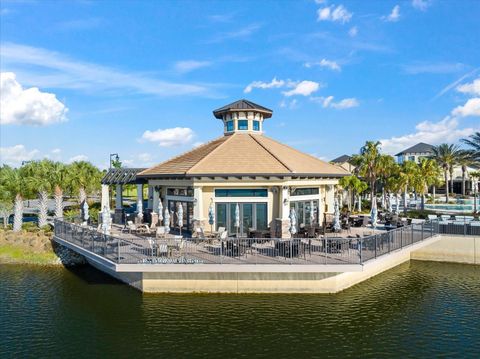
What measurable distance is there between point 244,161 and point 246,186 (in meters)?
1.88

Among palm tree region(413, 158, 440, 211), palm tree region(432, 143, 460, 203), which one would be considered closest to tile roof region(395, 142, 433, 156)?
palm tree region(432, 143, 460, 203)

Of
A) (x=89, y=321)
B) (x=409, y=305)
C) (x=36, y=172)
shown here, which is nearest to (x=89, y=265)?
(x=89, y=321)

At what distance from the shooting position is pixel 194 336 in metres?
14.8

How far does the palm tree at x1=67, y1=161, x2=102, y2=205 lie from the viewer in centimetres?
3431

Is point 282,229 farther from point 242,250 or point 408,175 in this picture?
point 408,175

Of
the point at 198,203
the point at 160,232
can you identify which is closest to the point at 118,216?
the point at 160,232

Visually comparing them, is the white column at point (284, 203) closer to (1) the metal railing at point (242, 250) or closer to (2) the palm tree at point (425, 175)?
(1) the metal railing at point (242, 250)

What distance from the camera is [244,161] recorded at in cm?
2519

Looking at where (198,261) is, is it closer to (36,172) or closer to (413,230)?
(413,230)

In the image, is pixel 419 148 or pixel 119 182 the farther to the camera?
pixel 419 148

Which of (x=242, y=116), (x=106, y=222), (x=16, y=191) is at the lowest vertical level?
(x=106, y=222)

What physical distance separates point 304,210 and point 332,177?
3.34 m

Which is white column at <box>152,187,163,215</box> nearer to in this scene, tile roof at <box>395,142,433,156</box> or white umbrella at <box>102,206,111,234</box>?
white umbrella at <box>102,206,111,234</box>

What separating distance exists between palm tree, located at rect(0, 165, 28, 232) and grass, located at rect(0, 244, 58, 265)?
13.2ft
